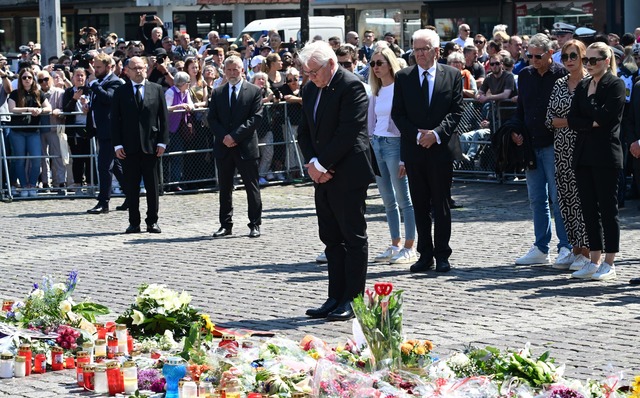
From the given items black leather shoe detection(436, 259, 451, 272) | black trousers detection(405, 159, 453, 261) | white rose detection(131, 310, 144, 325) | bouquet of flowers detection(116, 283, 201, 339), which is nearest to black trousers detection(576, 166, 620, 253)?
black trousers detection(405, 159, 453, 261)

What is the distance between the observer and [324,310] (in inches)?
365

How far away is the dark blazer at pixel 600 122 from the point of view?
10.2 metres

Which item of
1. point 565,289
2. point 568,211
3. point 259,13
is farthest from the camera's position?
point 259,13

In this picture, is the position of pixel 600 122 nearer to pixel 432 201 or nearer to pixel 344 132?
pixel 432 201

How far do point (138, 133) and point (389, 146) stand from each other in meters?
3.59

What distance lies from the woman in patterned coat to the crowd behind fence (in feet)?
22.4

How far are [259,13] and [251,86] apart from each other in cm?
4081

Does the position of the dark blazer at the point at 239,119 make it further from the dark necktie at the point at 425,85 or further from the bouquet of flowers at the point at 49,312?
the bouquet of flowers at the point at 49,312

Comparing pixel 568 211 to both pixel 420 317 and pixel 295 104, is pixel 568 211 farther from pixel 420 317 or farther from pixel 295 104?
pixel 295 104

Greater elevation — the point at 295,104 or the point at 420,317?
the point at 295,104

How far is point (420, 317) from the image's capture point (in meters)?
9.24

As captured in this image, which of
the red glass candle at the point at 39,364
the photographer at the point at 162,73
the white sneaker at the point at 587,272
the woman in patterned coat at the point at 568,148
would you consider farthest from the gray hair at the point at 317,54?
the photographer at the point at 162,73

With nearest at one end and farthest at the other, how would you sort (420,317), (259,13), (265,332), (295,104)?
(265,332) < (420,317) < (295,104) < (259,13)

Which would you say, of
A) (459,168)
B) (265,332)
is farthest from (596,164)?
(459,168)
